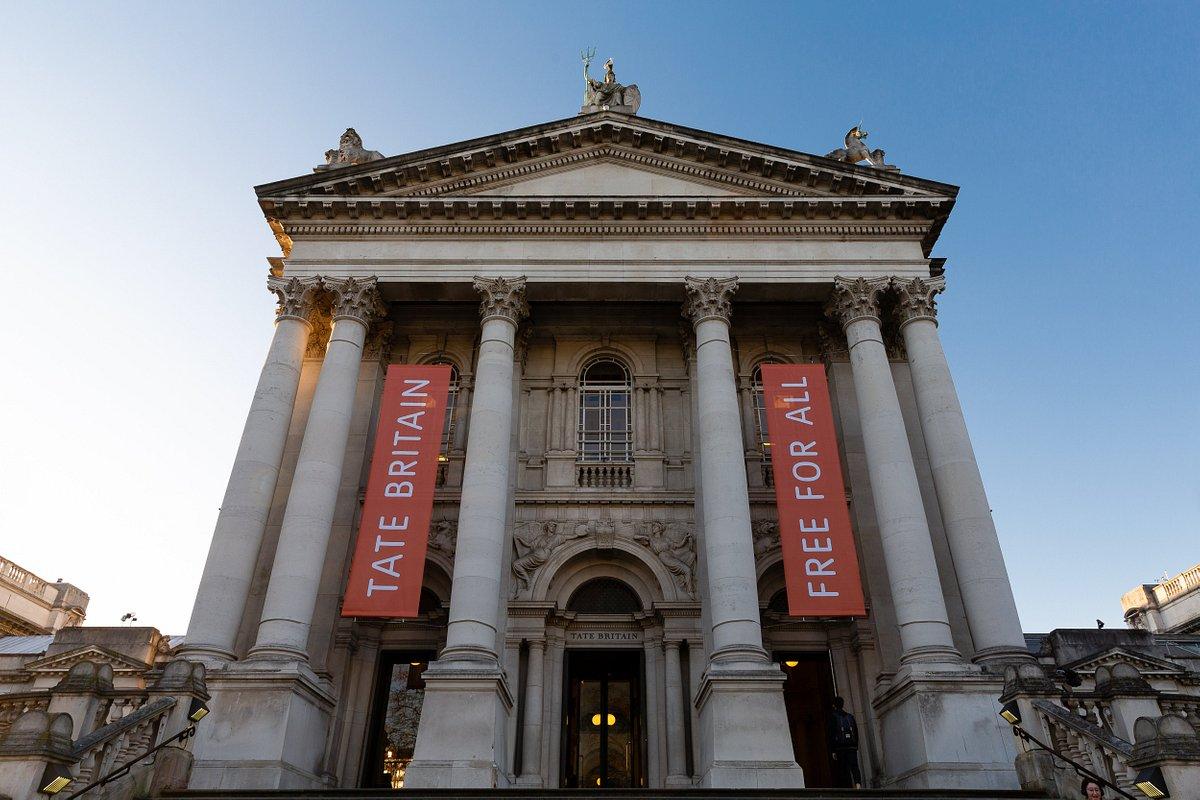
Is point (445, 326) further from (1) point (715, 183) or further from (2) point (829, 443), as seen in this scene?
(2) point (829, 443)

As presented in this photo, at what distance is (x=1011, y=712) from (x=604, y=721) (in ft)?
27.1

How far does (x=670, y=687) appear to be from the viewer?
1612 centimetres

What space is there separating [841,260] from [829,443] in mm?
4553

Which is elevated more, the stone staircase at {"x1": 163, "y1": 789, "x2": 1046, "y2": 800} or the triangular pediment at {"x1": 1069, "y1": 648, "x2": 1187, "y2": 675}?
the triangular pediment at {"x1": 1069, "y1": 648, "x2": 1187, "y2": 675}

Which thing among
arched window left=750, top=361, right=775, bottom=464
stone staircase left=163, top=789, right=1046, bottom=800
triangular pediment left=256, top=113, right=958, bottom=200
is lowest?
stone staircase left=163, top=789, right=1046, bottom=800

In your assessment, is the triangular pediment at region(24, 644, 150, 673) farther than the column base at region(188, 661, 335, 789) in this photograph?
Yes

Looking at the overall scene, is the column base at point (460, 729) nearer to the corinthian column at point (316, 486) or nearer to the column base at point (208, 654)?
the corinthian column at point (316, 486)

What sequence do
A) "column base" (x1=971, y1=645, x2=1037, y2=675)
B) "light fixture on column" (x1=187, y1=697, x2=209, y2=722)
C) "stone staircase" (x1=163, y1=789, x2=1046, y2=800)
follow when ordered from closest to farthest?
"stone staircase" (x1=163, y1=789, x2=1046, y2=800), "light fixture on column" (x1=187, y1=697, x2=209, y2=722), "column base" (x1=971, y1=645, x2=1037, y2=675)

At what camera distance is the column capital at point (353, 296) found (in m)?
17.6

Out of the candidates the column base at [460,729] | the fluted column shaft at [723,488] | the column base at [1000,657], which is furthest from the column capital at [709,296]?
the column base at [460,729]

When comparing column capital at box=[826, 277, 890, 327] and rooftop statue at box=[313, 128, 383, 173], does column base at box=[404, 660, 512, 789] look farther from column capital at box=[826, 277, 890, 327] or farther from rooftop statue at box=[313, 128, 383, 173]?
rooftop statue at box=[313, 128, 383, 173]

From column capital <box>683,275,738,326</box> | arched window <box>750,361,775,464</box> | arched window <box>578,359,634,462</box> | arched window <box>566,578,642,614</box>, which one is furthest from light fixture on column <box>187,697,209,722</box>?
arched window <box>750,361,775,464</box>

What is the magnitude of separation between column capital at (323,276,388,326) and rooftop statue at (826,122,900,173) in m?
11.3

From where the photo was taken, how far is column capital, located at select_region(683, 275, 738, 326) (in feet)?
57.5
